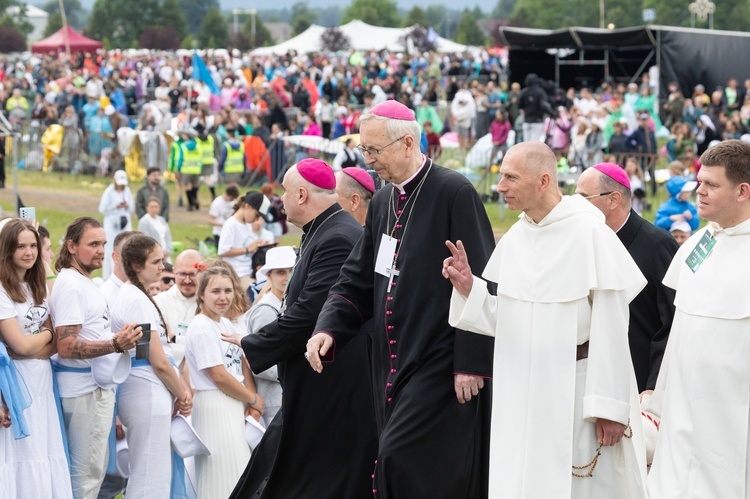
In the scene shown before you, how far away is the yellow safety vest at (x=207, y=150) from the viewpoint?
78.9 feet

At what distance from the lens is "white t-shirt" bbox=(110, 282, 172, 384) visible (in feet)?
22.7

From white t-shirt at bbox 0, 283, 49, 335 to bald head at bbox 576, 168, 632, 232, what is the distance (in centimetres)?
291

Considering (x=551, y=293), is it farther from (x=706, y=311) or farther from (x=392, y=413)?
(x=392, y=413)

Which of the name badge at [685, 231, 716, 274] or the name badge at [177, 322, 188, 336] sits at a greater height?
the name badge at [685, 231, 716, 274]

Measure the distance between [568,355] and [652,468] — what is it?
66 centimetres

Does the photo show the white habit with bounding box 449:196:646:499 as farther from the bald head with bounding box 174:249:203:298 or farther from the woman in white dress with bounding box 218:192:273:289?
the woman in white dress with bounding box 218:192:273:289

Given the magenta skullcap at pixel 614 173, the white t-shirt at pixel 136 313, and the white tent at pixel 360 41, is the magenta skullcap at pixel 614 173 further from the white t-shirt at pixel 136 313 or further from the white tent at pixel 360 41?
the white tent at pixel 360 41

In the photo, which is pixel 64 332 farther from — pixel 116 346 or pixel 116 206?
pixel 116 206

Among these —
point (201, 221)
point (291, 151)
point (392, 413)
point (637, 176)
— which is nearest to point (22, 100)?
point (291, 151)

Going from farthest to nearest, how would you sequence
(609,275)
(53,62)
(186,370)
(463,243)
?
(53,62), (186,370), (463,243), (609,275)

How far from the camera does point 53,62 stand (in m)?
47.7

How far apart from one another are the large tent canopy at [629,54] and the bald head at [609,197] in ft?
88.7

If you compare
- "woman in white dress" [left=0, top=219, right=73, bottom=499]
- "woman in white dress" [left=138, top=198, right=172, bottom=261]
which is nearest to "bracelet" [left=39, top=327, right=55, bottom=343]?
"woman in white dress" [left=0, top=219, right=73, bottom=499]

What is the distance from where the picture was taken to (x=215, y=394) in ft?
23.7
